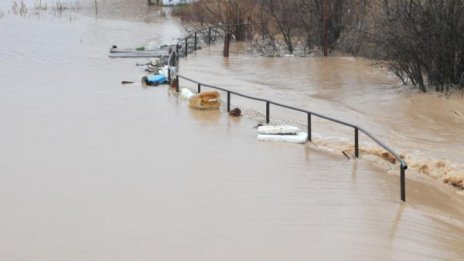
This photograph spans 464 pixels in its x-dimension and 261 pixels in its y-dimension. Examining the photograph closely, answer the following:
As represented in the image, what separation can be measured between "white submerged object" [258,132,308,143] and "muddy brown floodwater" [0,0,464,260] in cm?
25

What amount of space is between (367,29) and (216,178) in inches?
779

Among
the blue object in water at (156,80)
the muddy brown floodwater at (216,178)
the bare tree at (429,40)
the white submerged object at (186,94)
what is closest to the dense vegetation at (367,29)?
the bare tree at (429,40)

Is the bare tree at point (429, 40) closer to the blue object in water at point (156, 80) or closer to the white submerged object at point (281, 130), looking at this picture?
the blue object in water at point (156, 80)

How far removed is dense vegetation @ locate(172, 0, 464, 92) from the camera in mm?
19812

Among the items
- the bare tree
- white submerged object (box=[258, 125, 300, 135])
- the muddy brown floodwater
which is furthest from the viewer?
the bare tree

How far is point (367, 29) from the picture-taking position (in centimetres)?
2952

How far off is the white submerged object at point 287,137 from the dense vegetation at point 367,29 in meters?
7.24

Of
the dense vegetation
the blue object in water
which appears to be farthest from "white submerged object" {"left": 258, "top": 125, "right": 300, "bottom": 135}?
the blue object in water

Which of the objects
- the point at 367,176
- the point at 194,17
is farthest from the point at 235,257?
the point at 194,17

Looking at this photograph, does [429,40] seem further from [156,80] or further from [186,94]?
[156,80]

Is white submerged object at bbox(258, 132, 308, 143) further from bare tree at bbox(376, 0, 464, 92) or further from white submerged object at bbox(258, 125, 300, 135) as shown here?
bare tree at bbox(376, 0, 464, 92)

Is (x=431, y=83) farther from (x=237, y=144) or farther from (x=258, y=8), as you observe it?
(x=258, y=8)

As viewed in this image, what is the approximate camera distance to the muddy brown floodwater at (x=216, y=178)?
8531 millimetres

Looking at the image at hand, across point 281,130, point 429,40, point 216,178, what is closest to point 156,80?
point 429,40
